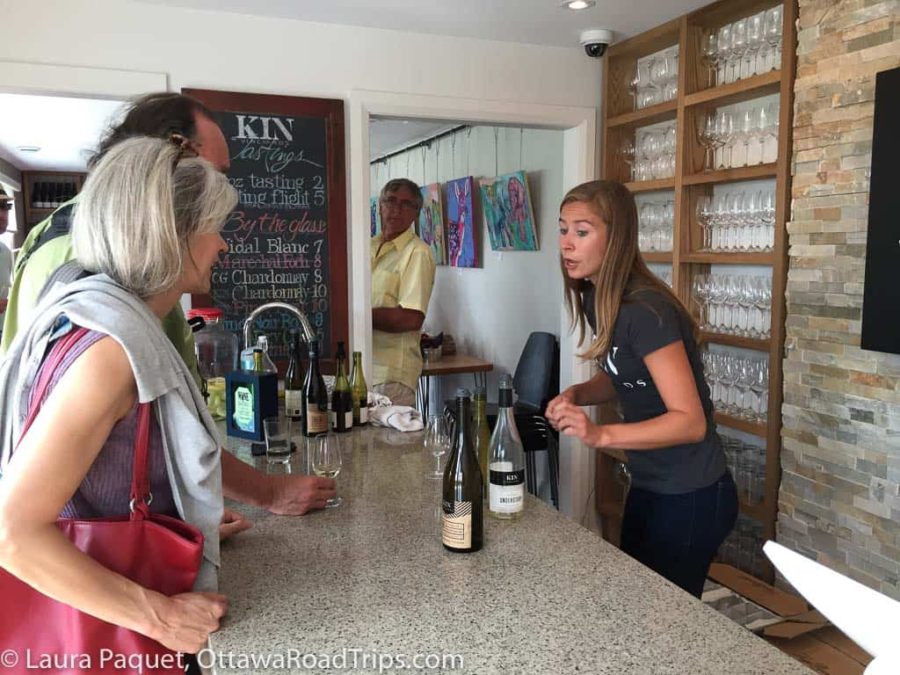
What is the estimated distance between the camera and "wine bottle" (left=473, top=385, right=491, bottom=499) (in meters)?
1.58

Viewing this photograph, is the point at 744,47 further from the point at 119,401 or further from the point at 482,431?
the point at 119,401

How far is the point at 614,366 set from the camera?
5.83ft

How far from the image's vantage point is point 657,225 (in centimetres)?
329

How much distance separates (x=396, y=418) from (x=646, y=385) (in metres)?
0.79

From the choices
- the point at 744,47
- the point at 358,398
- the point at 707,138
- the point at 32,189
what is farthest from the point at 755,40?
the point at 32,189

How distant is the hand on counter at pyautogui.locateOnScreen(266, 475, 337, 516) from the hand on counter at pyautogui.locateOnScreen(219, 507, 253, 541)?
7 centimetres

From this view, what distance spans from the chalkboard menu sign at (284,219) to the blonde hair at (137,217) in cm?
209

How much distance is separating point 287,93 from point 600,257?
72.6 inches

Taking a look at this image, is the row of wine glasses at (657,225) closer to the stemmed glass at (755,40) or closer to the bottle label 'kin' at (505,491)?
the stemmed glass at (755,40)

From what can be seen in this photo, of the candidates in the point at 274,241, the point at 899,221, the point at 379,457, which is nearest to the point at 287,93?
the point at 274,241

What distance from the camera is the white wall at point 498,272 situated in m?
4.32

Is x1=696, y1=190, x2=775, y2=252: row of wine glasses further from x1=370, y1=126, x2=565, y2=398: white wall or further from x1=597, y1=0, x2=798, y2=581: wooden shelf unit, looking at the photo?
x1=370, y1=126, x2=565, y2=398: white wall

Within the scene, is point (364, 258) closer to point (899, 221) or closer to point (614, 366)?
point (614, 366)

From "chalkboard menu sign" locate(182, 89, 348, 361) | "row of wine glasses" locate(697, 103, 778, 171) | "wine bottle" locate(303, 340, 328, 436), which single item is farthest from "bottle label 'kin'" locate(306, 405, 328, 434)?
"row of wine glasses" locate(697, 103, 778, 171)
